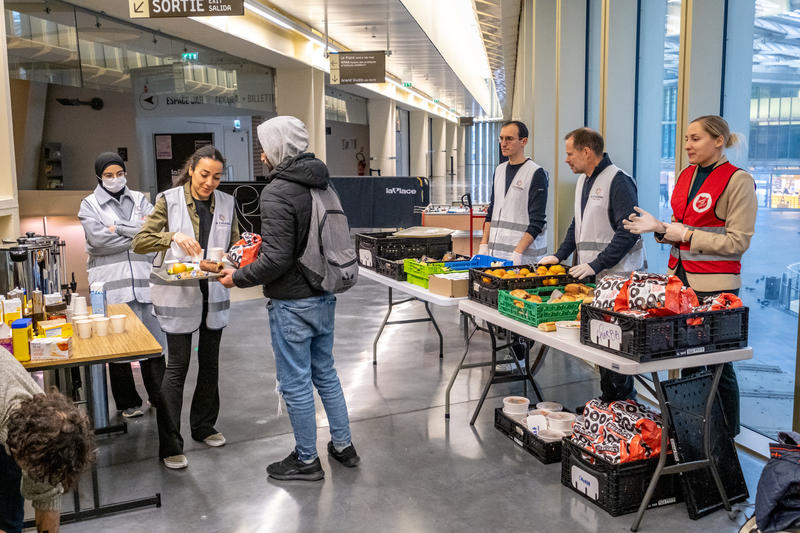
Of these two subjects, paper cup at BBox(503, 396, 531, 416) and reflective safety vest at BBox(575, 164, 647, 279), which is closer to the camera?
reflective safety vest at BBox(575, 164, 647, 279)

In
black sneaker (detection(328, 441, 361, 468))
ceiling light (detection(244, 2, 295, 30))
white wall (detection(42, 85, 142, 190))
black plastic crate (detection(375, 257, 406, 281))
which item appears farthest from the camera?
white wall (detection(42, 85, 142, 190))

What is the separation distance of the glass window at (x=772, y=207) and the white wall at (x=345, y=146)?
61.8 feet

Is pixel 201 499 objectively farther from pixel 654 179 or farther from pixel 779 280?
pixel 654 179

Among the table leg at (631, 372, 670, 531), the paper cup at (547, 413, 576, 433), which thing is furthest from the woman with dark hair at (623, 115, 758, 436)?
the paper cup at (547, 413, 576, 433)

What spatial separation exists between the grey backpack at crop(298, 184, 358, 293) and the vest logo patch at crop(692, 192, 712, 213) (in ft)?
5.40

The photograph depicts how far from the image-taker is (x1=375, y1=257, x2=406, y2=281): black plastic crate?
4.64 metres

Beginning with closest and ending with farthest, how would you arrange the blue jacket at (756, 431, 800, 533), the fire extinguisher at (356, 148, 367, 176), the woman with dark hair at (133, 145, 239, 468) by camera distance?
the blue jacket at (756, 431, 800, 533) → the woman with dark hair at (133, 145, 239, 468) → the fire extinguisher at (356, 148, 367, 176)

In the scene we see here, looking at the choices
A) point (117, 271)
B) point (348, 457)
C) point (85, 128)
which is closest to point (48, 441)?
point (348, 457)

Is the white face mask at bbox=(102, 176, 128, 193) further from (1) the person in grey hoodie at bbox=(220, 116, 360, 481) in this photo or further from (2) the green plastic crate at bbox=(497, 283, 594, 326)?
(2) the green plastic crate at bbox=(497, 283, 594, 326)

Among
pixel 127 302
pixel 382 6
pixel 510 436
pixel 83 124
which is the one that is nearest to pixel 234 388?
pixel 127 302

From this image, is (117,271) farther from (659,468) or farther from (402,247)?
(659,468)

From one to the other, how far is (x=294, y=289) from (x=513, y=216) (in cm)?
217

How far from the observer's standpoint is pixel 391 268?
A: 4.73 metres

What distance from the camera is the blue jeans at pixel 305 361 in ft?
11.3
